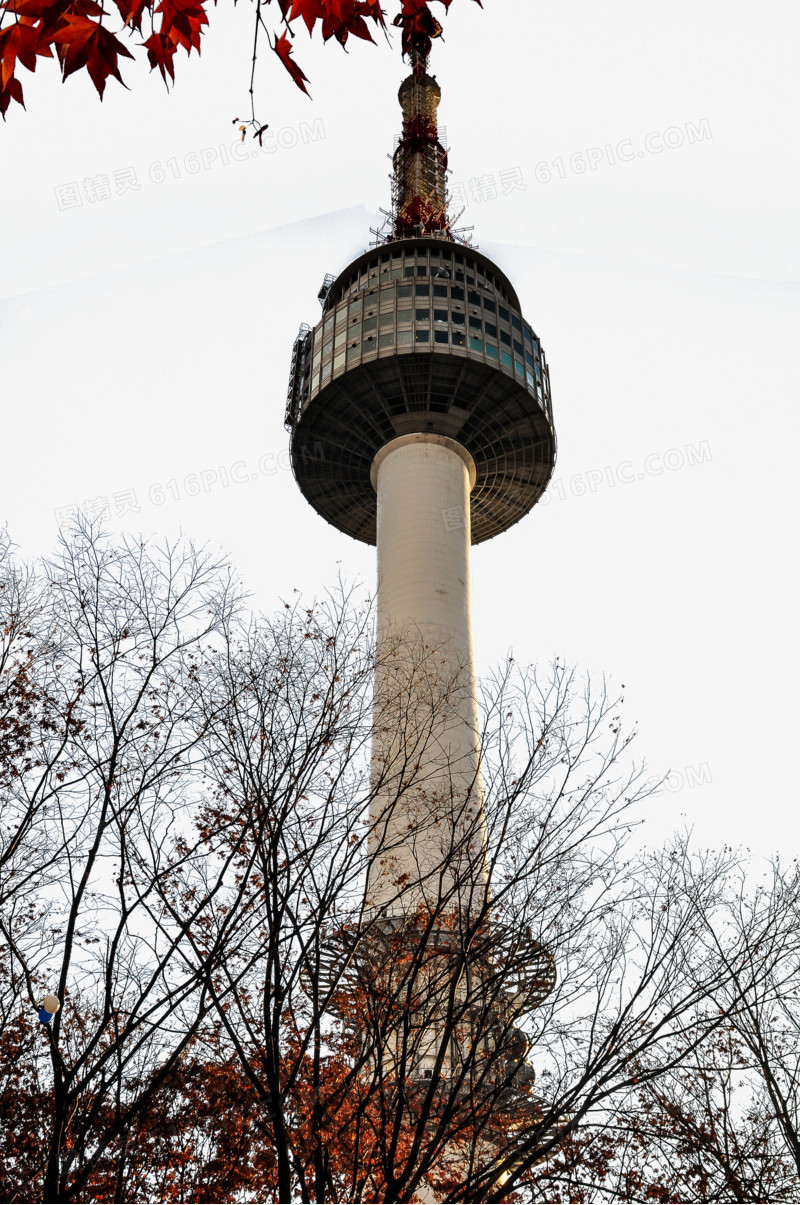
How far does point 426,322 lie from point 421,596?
16.1 m

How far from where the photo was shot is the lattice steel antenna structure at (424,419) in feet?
144

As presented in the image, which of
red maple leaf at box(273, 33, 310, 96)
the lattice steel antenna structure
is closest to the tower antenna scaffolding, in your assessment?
the lattice steel antenna structure

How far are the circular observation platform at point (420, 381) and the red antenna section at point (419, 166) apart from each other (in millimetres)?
5617

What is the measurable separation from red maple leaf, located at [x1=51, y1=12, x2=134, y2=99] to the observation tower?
119 feet

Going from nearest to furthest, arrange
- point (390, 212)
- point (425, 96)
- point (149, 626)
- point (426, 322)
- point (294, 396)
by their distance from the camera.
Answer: point (149, 626), point (426, 322), point (294, 396), point (390, 212), point (425, 96)

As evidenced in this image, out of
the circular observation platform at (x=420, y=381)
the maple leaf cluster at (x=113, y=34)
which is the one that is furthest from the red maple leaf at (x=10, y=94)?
the circular observation platform at (x=420, y=381)

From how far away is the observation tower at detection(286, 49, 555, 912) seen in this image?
4397 centimetres

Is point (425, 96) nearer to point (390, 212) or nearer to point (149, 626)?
point (390, 212)

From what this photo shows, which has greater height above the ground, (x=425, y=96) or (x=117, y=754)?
(x=425, y=96)

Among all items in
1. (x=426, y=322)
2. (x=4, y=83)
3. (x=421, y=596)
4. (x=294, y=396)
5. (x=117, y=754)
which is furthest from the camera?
(x=294, y=396)

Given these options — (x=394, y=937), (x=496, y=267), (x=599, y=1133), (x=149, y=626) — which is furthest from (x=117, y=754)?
(x=496, y=267)

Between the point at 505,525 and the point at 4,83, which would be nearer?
the point at 4,83

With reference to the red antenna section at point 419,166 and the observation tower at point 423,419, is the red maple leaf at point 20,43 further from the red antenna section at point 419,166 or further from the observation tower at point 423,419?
the red antenna section at point 419,166

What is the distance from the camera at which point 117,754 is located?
13961 mm
